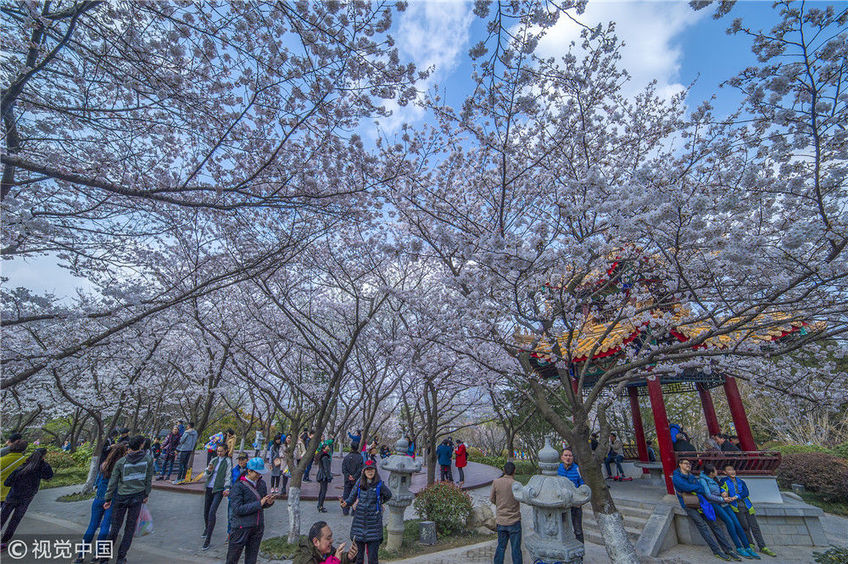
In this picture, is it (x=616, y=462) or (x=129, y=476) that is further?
(x=616, y=462)

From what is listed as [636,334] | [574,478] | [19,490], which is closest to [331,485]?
[19,490]

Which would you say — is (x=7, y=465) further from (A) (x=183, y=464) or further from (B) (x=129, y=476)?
(A) (x=183, y=464)

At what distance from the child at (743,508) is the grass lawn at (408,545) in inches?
178

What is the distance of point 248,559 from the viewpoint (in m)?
5.08

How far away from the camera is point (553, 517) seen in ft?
16.0

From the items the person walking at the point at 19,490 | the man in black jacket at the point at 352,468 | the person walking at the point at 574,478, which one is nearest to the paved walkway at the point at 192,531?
the person walking at the point at 574,478

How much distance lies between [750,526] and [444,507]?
18.8 feet

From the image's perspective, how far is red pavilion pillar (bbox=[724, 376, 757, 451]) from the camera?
9.27 meters

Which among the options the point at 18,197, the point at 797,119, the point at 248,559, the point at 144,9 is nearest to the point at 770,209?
the point at 797,119

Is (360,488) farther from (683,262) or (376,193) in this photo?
(683,262)

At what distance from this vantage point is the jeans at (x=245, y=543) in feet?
16.3

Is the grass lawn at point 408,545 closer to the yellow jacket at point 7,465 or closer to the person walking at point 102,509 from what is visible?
the person walking at point 102,509

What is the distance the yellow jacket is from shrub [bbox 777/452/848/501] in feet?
61.6

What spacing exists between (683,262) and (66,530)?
40.1 feet
